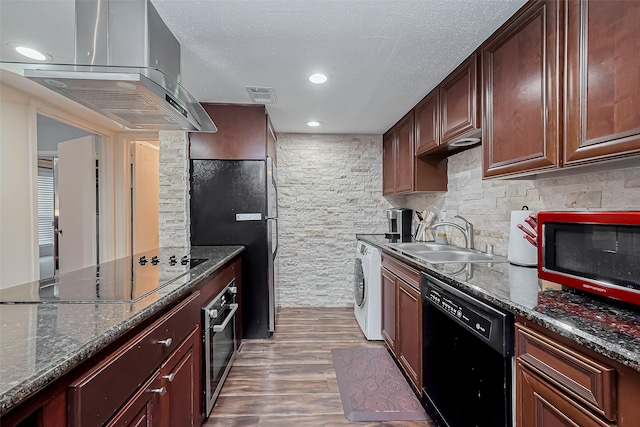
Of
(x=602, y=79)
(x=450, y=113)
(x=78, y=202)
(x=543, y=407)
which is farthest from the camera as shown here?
(x=78, y=202)

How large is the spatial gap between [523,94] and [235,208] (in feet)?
7.62

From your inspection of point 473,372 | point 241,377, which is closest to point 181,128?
point 241,377

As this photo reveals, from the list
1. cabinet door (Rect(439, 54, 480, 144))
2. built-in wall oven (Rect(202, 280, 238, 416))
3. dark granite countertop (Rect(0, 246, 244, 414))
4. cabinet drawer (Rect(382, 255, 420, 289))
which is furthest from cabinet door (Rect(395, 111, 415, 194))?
dark granite countertop (Rect(0, 246, 244, 414))

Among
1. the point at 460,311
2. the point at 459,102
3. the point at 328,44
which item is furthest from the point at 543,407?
the point at 328,44

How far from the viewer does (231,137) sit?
9.47 feet

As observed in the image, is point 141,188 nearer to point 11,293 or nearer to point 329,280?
point 329,280

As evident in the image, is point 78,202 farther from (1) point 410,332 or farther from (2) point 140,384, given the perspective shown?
(1) point 410,332

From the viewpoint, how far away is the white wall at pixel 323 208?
3.96 m

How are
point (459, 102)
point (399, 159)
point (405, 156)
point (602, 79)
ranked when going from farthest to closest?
point (399, 159), point (405, 156), point (459, 102), point (602, 79)

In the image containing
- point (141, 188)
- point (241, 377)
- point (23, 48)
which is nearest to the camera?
point (23, 48)

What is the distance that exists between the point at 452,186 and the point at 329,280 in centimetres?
195

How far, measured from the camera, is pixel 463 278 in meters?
1.46

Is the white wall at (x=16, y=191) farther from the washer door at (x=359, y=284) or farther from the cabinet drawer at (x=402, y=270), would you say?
the cabinet drawer at (x=402, y=270)

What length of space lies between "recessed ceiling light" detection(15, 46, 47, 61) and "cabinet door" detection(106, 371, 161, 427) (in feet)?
6.76
